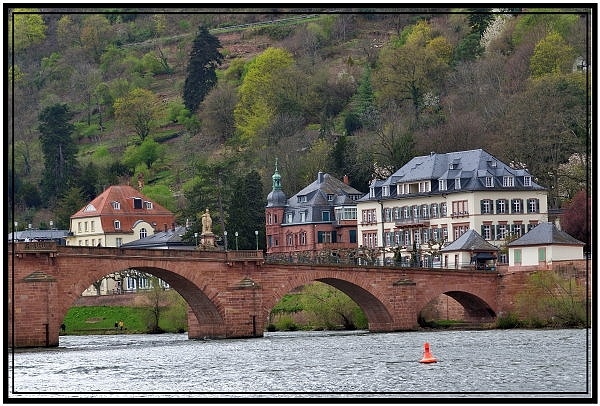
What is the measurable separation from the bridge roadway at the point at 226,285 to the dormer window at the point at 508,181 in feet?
59.2

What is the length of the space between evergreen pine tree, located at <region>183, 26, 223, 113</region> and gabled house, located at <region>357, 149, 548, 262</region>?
152 ft

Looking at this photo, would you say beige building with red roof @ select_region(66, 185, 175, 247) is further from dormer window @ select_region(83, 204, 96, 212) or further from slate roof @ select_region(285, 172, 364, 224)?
slate roof @ select_region(285, 172, 364, 224)

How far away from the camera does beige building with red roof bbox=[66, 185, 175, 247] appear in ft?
508

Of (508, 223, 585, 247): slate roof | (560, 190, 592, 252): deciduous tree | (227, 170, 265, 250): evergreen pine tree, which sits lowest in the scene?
(508, 223, 585, 247): slate roof

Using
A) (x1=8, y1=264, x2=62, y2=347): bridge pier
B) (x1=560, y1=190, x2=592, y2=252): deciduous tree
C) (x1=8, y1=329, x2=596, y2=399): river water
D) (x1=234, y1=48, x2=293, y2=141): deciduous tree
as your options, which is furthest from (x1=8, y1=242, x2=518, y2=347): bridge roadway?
(x1=234, y1=48, x2=293, y2=141): deciduous tree

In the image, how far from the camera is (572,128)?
134750 millimetres

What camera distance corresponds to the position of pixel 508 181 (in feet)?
424

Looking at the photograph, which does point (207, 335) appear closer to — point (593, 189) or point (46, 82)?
point (593, 189)

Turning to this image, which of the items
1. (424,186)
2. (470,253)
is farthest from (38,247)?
(424,186)

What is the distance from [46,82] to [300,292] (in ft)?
212

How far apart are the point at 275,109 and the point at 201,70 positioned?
12319mm

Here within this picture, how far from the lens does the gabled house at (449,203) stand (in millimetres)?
128250

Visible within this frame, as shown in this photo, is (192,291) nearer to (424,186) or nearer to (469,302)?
(469,302)

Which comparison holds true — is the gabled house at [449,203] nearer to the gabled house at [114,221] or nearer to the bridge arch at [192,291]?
the bridge arch at [192,291]
